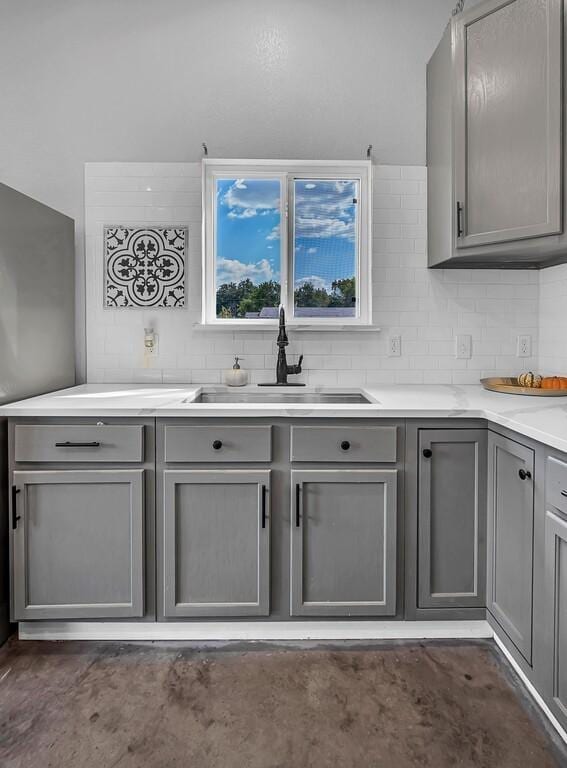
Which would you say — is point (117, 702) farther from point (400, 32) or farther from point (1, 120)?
point (400, 32)

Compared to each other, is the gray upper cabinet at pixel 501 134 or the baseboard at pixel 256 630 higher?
the gray upper cabinet at pixel 501 134

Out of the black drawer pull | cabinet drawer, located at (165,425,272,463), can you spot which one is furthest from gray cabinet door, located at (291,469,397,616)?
the black drawer pull

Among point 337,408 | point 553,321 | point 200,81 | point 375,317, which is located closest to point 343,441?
point 337,408

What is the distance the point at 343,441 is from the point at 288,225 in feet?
4.30

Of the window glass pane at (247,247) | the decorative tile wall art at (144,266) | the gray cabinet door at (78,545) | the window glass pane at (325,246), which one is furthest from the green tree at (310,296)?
the gray cabinet door at (78,545)

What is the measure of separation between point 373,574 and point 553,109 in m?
1.88

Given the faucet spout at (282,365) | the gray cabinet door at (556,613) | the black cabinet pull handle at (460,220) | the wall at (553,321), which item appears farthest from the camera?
the faucet spout at (282,365)

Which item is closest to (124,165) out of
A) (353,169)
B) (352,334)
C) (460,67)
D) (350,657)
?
(353,169)

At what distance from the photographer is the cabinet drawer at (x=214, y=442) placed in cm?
203

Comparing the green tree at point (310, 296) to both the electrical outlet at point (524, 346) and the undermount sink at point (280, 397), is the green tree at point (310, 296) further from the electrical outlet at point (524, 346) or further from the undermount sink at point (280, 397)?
the electrical outlet at point (524, 346)

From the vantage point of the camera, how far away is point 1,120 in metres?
2.77

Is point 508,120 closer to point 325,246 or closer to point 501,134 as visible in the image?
point 501,134

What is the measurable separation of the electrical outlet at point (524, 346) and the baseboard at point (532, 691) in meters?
1.42

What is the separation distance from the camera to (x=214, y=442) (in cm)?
203
